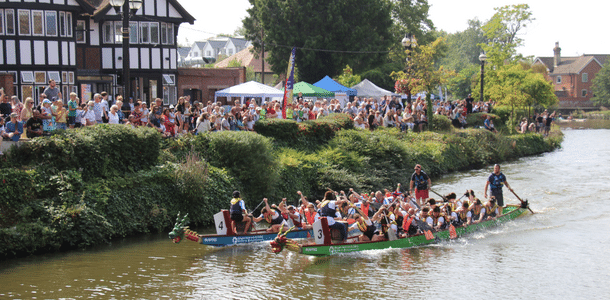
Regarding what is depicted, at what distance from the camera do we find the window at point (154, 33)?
34719 millimetres

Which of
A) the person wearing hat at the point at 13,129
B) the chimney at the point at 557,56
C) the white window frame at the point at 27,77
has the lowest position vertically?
the person wearing hat at the point at 13,129

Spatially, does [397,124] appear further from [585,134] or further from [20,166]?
[585,134]

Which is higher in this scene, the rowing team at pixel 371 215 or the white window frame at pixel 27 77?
the white window frame at pixel 27 77

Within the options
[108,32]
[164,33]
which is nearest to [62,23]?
[108,32]

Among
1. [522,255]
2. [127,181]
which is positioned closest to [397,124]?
[522,255]

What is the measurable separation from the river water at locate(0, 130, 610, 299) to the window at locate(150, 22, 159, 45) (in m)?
20.6

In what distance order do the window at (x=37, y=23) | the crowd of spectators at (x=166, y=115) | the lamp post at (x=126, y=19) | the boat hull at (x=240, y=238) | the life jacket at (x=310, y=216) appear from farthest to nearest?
the window at (x=37, y=23)
the life jacket at (x=310, y=216)
the lamp post at (x=126, y=19)
the crowd of spectators at (x=166, y=115)
the boat hull at (x=240, y=238)

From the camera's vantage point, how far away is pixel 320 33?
1827 inches

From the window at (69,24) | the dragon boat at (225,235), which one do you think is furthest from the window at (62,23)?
the dragon boat at (225,235)

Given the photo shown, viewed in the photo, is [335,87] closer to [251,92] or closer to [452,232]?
[251,92]

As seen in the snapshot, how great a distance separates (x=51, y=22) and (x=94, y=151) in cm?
1630

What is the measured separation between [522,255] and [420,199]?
4.72m

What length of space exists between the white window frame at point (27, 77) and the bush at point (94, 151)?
1477 cm

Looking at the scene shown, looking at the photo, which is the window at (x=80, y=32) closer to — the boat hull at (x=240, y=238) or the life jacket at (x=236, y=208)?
the life jacket at (x=236, y=208)
